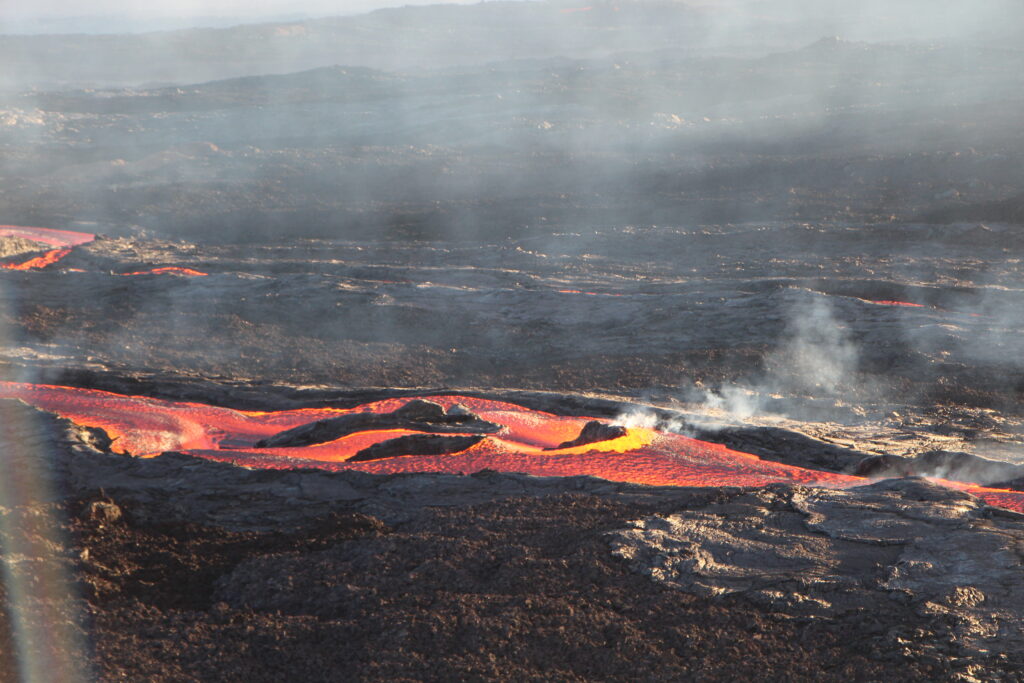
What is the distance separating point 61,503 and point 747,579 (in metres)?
6.49

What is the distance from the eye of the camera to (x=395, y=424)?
1180 centimetres

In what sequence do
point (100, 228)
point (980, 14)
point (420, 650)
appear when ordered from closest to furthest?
point (420, 650) < point (100, 228) < point (980, 14)

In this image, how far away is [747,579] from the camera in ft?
24.0

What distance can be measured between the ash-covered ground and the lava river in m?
0.52

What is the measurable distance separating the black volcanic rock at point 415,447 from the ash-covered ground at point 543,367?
1.30 metres

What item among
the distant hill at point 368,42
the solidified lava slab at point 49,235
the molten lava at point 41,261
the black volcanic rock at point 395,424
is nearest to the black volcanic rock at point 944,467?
the black volcanic rock at point 395,424

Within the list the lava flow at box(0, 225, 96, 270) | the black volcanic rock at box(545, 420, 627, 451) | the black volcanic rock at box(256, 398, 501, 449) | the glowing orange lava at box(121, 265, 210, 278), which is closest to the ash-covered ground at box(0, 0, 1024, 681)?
the glowing orange lava at box(121, 265, 210, 278)

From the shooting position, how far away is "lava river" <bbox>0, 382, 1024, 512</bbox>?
1012cm

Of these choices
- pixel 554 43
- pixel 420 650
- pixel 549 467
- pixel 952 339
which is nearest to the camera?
pixel 420 650

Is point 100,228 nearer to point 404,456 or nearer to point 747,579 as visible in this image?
point 404,456

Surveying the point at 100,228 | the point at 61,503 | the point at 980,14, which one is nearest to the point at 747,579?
the point at 61,503

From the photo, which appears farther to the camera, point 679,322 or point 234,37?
point 234,37

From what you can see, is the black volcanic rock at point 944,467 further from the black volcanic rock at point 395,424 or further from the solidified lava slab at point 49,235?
the solidified lava slab at point 49,235

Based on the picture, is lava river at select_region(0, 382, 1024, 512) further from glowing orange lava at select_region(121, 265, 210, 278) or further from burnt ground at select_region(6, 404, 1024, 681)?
glowing orange lava at select_region(121, 265, 210, 278)
